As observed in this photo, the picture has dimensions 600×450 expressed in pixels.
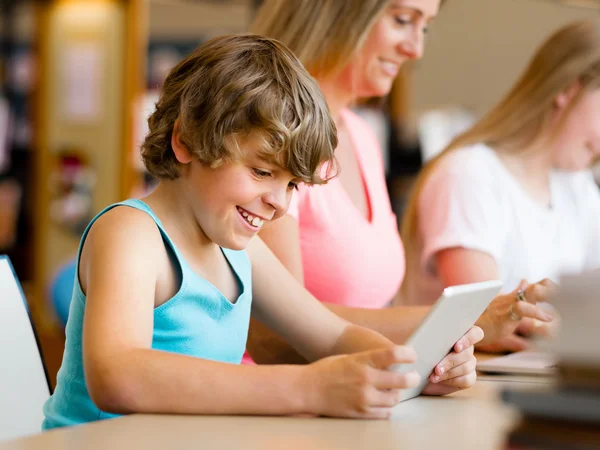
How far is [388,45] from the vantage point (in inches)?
71.5

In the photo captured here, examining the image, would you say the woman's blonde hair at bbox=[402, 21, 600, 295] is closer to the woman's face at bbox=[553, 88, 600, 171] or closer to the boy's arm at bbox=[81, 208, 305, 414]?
the woman's face at bbox=[553, 88, 600, 171]

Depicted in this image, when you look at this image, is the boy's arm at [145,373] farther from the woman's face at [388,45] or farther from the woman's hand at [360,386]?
the woman's face at [388,45]

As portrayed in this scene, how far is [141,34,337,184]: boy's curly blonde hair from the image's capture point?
119 cm

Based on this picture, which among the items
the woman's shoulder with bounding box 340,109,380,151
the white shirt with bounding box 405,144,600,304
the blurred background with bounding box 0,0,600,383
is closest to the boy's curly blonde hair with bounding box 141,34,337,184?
the woman's shoulder with bounding box 340,109,380,151

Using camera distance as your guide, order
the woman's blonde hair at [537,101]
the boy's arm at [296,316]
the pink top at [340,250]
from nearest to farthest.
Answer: the boy's arm at [296,316]
the pink top at [340,250]
the woman's blonde hair at [537,101]

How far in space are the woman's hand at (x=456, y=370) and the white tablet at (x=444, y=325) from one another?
1 centimetres

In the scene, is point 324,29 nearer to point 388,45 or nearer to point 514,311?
point 388,45

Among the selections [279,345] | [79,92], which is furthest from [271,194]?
[79,92]

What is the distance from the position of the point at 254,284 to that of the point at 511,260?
0.94 metres

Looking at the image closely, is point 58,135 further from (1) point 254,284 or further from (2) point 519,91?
(1) point 254,284

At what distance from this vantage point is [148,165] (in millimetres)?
1320

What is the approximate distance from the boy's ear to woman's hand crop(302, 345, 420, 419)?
1.29 feet

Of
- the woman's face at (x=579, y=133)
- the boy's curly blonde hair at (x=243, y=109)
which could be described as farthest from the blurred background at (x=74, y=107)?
the boy's curly blonde hair at (x=243, y=109)

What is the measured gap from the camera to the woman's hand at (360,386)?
0.98 metres
